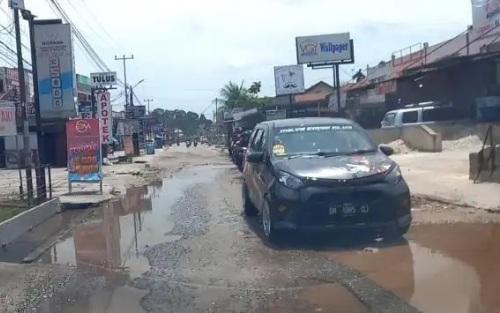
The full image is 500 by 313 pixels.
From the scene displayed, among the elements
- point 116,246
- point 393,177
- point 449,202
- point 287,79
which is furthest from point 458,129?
point 287,79

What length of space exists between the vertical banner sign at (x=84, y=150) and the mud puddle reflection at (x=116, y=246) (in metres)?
1.73

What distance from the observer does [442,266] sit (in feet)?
24.4

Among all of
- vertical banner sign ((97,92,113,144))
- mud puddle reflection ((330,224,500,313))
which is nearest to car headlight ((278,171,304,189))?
mud puddle reflection ((330,224,500,313))

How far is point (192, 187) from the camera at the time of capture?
1980 centimetres

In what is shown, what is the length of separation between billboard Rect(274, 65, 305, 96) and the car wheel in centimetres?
4040

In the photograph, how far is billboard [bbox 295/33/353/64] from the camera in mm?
42406

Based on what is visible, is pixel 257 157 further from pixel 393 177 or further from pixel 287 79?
pixel 287 79

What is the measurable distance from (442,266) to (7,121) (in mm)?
10923

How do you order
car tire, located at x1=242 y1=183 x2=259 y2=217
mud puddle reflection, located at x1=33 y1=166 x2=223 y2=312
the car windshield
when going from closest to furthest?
mud puddle reflection, located at x1=33 y1=166 x2=223 y2=312, the car windshield, car tire, located at x1=242 y1=183 x2=259 y2=217

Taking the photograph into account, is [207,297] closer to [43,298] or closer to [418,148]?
[43,298]

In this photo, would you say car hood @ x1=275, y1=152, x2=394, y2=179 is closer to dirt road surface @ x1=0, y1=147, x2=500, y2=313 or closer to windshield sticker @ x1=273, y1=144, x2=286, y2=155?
windshield sticker @ x1=273, y1=144, x2=286, y2=155

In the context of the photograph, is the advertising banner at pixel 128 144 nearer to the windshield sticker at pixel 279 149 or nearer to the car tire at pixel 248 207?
the car tire at pixel 248 207

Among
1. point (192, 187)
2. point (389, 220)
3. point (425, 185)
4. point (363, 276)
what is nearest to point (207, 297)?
point (363, 276)

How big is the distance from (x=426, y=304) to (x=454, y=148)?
→ 20688mm
